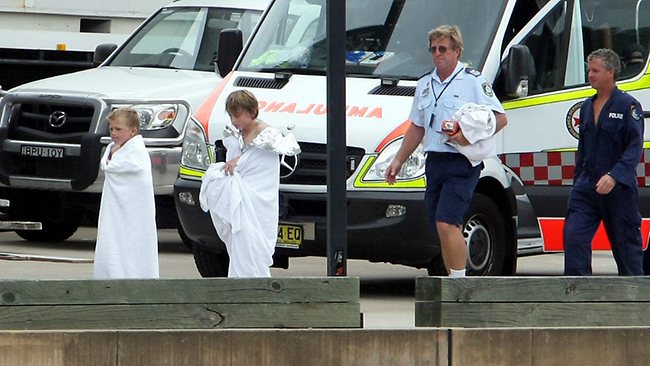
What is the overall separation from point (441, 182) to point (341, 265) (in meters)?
1.67

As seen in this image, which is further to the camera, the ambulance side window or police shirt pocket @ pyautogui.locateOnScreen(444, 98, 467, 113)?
the ambulance side window

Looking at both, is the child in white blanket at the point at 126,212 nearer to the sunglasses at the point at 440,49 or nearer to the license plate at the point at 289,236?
the license plate at the point at 289,236

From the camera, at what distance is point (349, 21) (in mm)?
12625

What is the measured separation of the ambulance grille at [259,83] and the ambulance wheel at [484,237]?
1.54m

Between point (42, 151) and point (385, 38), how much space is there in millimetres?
3710

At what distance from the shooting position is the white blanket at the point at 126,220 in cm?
1042

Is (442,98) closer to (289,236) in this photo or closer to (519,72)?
(519,72)

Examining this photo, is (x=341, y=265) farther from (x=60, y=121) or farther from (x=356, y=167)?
(x=60, y=121)

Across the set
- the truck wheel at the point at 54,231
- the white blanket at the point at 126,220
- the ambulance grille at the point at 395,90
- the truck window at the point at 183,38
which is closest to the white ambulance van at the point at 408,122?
the ambulance grille at the point at 395,90

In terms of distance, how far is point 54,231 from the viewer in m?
16.1

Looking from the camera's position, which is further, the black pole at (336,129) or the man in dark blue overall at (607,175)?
the man in dark blue overall at (607,175)

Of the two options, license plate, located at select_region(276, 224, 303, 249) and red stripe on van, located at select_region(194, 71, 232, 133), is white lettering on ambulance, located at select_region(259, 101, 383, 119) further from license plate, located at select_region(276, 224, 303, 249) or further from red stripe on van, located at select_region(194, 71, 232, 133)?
license plate, located at select_region(276, 224, 303, 249)

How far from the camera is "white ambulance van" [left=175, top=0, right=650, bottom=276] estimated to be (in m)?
11.8

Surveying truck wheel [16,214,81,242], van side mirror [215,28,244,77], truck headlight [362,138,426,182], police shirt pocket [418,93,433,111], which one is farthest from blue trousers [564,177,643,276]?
truck wheel [16,214,81,242]
